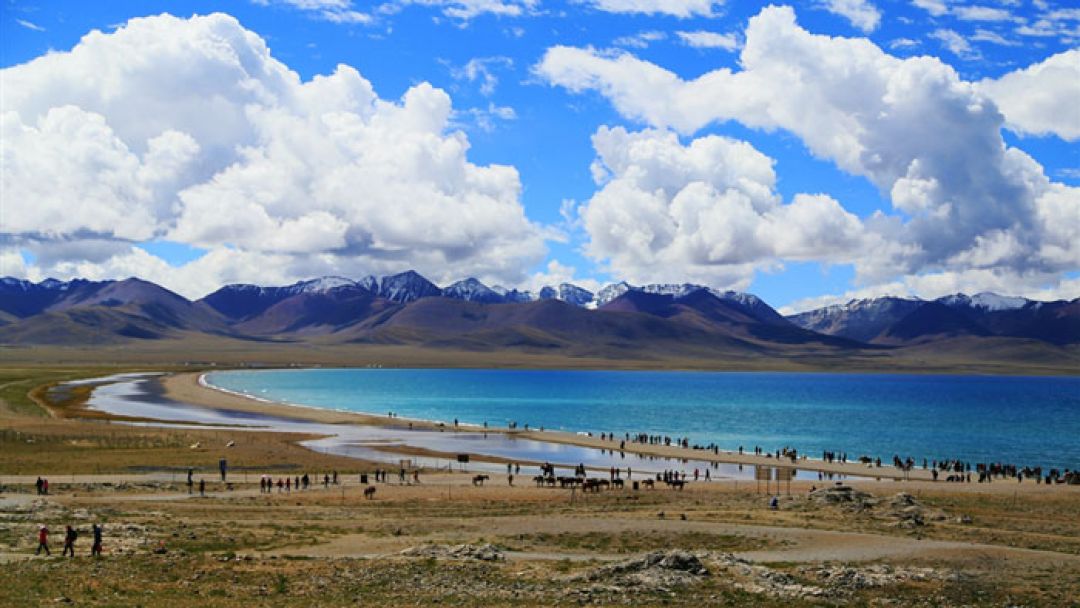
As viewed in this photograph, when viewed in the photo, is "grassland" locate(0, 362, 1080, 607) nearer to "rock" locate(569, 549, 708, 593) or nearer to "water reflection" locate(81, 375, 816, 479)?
"rock" locate(569, 549, 708, 593)

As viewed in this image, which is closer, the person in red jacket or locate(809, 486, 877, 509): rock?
the person in red jacket

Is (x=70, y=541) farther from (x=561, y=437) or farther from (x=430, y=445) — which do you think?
(x=561, y=437)

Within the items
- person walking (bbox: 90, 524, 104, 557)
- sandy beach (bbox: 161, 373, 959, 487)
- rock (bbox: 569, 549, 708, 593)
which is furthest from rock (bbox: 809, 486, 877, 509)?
person walking (bbox: 90, 524, 104, 557)

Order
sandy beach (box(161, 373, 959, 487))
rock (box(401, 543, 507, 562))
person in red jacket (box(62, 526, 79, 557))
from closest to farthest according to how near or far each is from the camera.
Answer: person in red jacket (box(62, 526, 79, 557)) → rock (box(401, 543, 507, 562)) → sandy beach (box(161, 373, 959, 487))

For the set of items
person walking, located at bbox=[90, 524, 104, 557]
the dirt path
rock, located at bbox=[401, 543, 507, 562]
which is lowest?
the dirt path

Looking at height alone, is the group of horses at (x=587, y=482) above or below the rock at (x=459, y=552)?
below

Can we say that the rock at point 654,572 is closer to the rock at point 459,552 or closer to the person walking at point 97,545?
the rock at point 459,552

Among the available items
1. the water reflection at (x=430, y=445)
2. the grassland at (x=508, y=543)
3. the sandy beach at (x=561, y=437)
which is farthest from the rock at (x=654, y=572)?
the sandy beach at (x=561, y=437)

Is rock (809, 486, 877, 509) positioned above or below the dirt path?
above

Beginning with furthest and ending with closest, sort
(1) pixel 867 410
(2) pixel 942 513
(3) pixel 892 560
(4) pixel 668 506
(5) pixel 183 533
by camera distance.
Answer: (1) pixel 867 410 < (4) pixel 668 506 < (2) pixel 942 513 < (5) pixel 183 533 < (3) pixel 892 560

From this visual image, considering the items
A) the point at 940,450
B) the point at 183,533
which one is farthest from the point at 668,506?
the point at 940,450

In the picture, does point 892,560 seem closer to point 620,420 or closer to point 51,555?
point 51,555

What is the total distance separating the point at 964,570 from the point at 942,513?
1458 centimetres

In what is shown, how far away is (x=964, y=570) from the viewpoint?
32844mm
